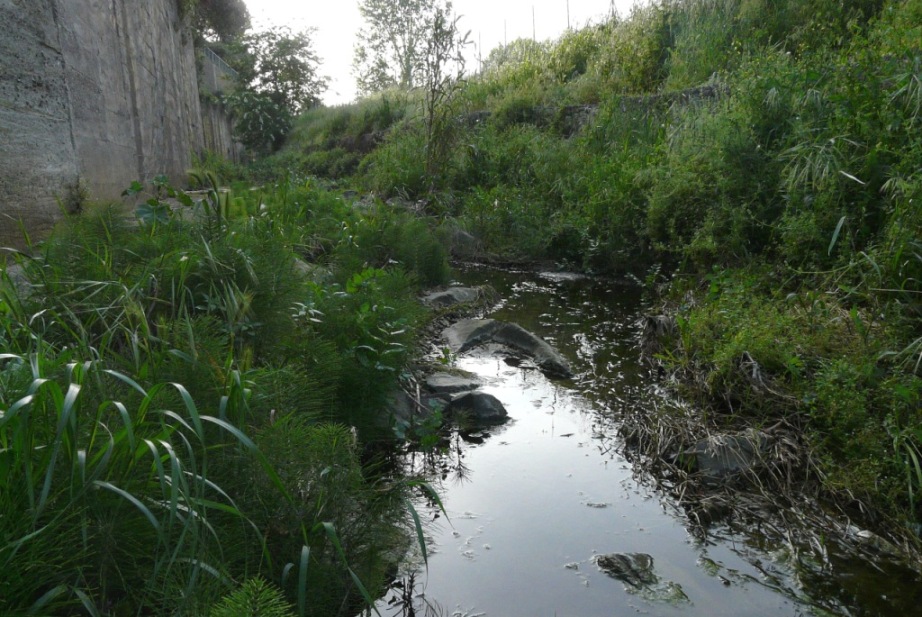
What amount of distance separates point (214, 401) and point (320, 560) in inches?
22.1

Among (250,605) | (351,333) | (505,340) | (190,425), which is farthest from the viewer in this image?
(505,340)

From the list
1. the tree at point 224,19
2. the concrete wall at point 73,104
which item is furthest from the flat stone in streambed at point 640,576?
the tree at point 224,19

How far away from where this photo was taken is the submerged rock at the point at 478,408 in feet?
11.8

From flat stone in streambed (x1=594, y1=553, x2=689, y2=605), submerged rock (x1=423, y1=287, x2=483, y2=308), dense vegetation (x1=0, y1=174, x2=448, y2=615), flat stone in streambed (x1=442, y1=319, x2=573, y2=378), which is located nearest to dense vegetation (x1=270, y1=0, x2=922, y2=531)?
flat stone in streambed (x1=442, y1=319, x2=573, y2=378)

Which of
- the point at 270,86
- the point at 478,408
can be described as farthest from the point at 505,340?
the point at 270,86

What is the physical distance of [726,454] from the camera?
3.03 m

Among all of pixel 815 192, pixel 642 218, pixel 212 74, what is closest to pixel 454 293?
pixel 642 218

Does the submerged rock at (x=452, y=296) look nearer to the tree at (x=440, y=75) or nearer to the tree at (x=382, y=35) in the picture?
the tree at (x=440, y=75)

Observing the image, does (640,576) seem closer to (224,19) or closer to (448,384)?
(448,384)

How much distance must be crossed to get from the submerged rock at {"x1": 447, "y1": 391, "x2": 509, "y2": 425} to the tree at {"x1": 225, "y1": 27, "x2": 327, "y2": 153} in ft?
55.9

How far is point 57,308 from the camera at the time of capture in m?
2.48

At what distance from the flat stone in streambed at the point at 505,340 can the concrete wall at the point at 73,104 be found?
2.61 m

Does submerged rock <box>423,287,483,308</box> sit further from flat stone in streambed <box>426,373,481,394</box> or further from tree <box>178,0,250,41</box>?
tree <box>178,0,250,41</box>

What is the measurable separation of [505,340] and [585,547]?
2.49m
